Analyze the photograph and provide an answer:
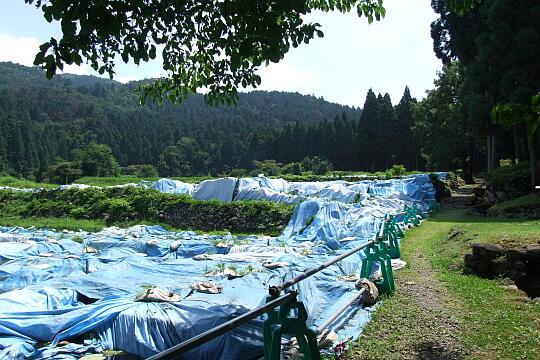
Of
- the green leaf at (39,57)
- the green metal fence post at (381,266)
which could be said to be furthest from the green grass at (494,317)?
the green leaf at (39,57)

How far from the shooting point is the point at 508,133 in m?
20.3

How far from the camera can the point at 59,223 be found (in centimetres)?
1781

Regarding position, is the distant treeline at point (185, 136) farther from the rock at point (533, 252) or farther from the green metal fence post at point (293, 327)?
the green metal fence post at point (293, 327)

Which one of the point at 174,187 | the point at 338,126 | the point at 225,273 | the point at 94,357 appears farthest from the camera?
the point at 338,126

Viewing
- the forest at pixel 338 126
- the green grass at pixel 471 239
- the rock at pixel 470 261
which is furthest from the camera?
the forest at pixel 338 126

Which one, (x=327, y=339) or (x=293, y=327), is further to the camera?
(x=327, y=339)

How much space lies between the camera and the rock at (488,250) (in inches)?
252

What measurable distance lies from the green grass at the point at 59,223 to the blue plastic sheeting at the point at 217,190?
4.84m

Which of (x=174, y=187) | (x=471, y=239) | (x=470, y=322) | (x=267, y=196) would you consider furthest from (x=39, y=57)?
(x=174, y=187)

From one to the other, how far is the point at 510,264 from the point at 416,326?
278cm

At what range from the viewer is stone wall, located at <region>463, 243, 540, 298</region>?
604cm

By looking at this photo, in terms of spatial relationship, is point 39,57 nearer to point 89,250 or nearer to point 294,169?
point 89,250

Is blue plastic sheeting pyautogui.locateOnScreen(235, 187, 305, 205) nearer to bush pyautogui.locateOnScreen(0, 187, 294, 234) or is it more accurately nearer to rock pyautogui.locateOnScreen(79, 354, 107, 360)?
bush pyautogui.locateOnScreen(0, 187, 294, 234)

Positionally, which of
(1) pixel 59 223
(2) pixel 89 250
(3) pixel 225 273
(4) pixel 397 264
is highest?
(3) pixel 225 273
